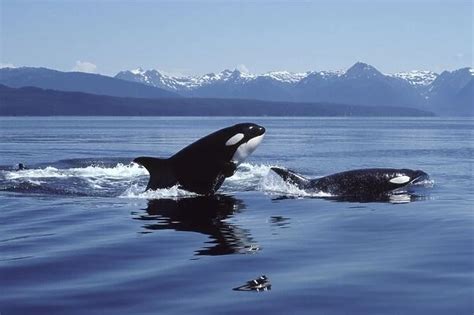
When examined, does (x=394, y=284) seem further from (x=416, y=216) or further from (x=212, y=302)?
(x=416, y=216)

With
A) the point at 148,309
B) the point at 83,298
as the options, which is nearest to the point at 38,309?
the point at 83,298

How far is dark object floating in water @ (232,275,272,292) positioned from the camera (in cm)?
882

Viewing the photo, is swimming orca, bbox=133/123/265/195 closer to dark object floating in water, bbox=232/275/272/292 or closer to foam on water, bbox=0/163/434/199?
foam on water, bbox=0/163/434/199

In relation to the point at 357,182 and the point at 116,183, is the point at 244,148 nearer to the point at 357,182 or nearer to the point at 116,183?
the point at 357,182

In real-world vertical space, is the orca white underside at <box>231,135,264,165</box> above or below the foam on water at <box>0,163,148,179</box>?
above

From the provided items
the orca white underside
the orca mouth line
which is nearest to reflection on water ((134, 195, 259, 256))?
the orca white underside

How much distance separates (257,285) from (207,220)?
612 cm

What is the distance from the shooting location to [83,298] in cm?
845

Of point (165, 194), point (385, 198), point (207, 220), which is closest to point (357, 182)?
point (385, 198)

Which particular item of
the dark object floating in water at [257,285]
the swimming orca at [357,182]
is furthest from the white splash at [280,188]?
the dark object floating in water at [257,285]

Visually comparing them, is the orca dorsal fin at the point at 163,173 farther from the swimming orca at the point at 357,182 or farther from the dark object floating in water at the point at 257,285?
the dark object floating in water at the point at 257,285

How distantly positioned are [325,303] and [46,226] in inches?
308

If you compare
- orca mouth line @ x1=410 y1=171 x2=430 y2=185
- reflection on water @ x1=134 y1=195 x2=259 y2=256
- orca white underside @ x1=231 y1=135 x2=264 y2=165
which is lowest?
reflection on water @ x1=134 y1=195 x2=259 y2=256

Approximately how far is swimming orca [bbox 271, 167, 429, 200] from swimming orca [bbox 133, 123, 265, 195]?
2579mm
